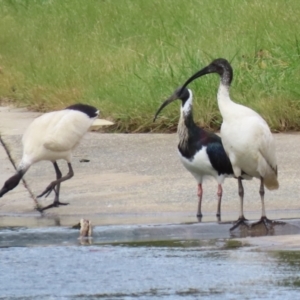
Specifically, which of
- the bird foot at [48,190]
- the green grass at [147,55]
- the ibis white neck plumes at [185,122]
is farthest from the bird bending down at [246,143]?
the green grass at [147,55]

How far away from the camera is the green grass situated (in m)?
10.6

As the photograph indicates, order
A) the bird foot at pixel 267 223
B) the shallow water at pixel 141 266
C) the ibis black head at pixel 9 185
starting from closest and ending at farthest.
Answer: the shallow water at pixel 141 266 → the bird foot at pixel 267 223 → the ibis black head at pixel 9 185

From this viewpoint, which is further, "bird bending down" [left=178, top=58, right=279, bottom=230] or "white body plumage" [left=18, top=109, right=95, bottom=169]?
"white body plumage" [left=18, top=109, right=95, bottom=169]

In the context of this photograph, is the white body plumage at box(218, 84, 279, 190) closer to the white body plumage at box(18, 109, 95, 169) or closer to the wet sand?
the wet sand

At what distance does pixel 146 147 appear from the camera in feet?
32.1

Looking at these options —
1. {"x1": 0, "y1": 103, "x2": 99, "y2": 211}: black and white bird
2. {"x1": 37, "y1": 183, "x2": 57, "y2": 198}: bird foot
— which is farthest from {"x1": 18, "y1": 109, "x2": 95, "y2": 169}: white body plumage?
{"x1": 37, "y1": 183, "x2": 57, "y2": 198}: bird foot

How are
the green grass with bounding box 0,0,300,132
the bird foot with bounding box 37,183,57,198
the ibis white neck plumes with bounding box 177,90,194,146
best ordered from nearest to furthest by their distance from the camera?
the ibis white neck plumes with bounding box 177,90,194,146 → the bird foot with bounding box 37,183,57,198 → the green grass with bounding box 0,0,300,132

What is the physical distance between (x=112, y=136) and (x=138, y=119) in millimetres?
385

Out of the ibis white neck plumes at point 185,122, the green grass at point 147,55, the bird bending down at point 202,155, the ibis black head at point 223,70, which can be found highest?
the ibis black head at point 223,70

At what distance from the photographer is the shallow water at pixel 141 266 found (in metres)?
5.22

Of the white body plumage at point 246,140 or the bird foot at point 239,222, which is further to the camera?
the white body plumage at point 246,140

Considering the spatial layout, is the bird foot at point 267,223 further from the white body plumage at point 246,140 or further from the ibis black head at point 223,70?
the ibis black head at point 223,70

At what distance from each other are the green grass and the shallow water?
3795mm

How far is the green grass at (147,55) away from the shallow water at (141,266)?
12.4 feet
